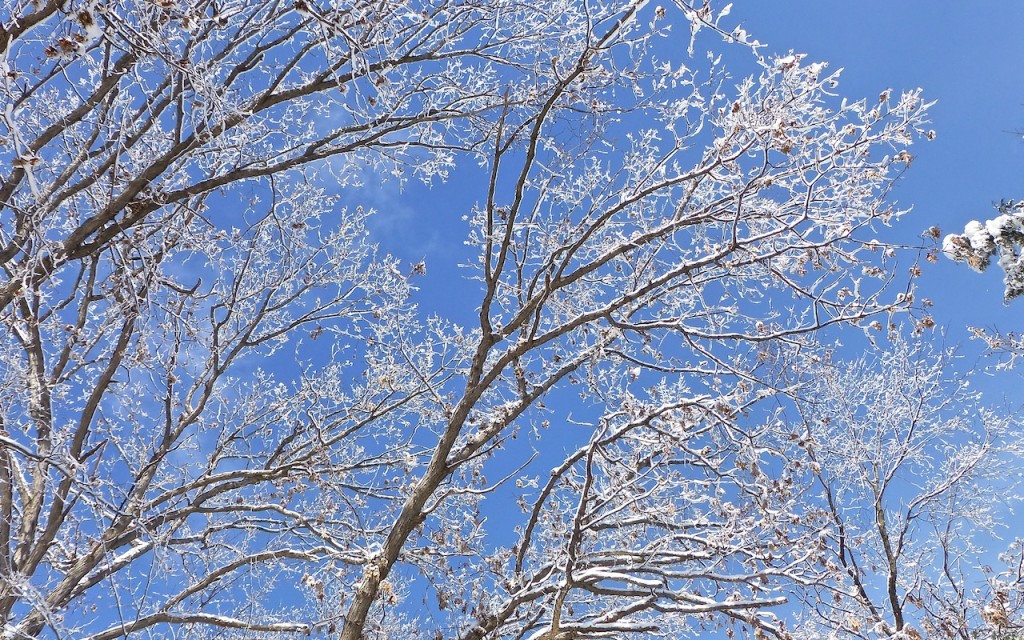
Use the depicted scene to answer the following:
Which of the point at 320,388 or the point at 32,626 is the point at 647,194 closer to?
the point at 320,388

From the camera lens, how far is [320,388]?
842 cm

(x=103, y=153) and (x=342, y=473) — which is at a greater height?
(x=103, y=153)

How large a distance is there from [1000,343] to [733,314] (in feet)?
19.4

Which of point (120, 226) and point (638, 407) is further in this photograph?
point (638, 407)

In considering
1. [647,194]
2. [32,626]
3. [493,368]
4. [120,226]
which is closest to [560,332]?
[493,368]

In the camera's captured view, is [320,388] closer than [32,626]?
No

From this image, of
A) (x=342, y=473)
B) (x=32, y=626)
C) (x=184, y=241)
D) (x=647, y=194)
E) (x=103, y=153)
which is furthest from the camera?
(x=342, y=473)

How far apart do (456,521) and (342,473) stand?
1785 mm

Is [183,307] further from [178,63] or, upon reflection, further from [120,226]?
A: [178,63]

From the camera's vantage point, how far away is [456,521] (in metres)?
7.25

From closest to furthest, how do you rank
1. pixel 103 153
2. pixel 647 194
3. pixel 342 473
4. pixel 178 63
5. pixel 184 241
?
pixel 178 63, pixel 184 241, pixel 103 153, pixel 647 194, pixel 342 473

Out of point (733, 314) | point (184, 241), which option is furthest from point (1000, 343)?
point (184, 241)

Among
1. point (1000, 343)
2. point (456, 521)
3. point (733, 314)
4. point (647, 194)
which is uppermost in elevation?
point (1000, 343)

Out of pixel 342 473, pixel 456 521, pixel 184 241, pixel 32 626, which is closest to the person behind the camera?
pixel 184 241
